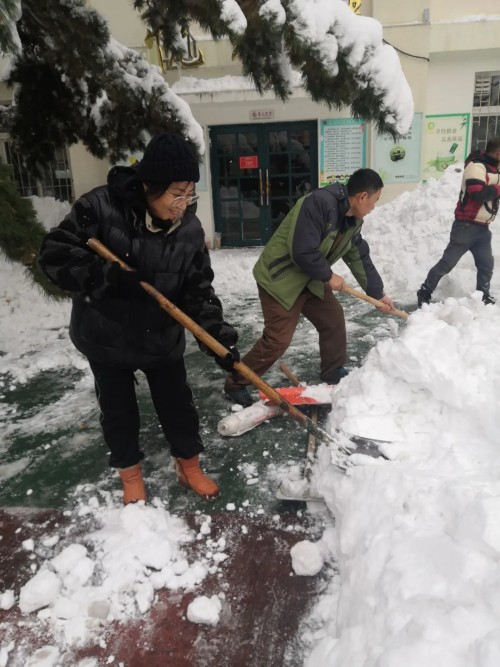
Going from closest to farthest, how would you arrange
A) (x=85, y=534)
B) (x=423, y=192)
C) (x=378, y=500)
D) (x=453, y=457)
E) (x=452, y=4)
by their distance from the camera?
(x=378, y=500) → (x=453, y=457) → (x=85, y=534) → (x=423, y=192) → (x=452, y=4)

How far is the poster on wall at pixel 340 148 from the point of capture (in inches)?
353

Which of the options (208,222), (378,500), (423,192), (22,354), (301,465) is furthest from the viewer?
(208,222)

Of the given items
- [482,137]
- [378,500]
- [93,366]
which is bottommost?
[378,500]

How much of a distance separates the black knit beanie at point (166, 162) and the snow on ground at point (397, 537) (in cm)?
134

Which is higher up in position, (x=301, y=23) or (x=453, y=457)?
(x=301, y=23)

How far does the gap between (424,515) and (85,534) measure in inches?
60.2

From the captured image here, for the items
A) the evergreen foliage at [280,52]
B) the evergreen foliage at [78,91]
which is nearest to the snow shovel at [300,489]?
the evergreen foliage at [280,52]

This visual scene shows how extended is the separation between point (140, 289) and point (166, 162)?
537 millimetres

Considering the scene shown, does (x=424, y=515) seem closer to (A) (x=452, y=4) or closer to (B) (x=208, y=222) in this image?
(B) (x=208, y=222)

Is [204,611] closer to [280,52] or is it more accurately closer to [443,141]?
[280,52]

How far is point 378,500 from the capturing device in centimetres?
196

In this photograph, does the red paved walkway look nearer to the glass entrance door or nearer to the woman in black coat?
the woman in black coat

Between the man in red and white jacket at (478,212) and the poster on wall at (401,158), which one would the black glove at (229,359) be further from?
the poster on wall at (401,158)

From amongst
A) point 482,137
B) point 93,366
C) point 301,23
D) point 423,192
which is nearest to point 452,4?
point 482,137
